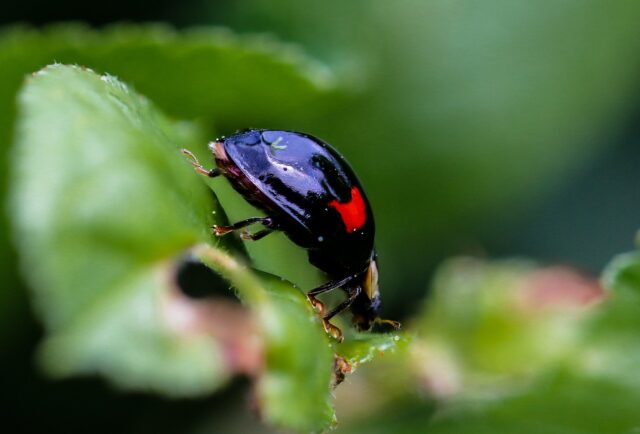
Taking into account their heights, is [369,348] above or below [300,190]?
below

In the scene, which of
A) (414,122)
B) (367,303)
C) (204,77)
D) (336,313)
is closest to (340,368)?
(336,313)

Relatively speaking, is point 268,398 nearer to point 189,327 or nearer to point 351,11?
point 189,327

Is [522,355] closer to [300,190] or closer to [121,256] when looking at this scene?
[300,190]

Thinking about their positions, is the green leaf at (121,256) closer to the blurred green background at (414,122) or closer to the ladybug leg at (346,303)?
the ladybug leg at (346,303)

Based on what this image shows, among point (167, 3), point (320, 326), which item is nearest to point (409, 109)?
point (167, 3)

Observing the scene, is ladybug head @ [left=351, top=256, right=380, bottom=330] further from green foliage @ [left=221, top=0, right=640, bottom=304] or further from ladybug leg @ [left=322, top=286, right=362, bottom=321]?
green foliage @ [left=221, top=0, right=640, bottom=304]
